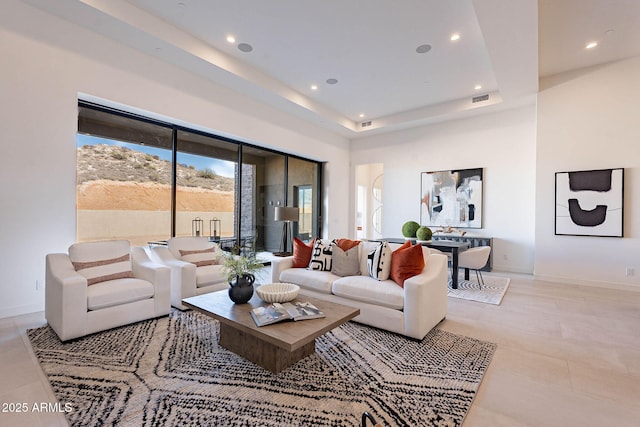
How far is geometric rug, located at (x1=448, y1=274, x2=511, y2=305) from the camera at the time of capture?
407cm

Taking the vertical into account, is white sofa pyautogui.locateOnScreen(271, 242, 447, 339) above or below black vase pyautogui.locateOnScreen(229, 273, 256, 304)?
below

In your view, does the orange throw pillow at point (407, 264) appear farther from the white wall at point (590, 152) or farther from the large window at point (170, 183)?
the white wall at point (590, 152)

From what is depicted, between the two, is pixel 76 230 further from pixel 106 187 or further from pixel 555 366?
pixel 555 366

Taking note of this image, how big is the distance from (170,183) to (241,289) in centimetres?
324

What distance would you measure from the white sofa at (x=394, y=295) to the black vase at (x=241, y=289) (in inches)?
42.1

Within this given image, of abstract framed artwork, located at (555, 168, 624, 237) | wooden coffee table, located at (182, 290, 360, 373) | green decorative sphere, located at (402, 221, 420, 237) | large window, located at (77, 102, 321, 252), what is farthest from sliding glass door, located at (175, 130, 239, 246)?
abstract framed artwork, located at (555, 168, 624, 237)

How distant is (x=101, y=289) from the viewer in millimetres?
2814

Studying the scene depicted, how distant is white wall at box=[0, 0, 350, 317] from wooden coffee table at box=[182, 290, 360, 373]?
233cm

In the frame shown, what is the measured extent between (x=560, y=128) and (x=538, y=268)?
2620mm

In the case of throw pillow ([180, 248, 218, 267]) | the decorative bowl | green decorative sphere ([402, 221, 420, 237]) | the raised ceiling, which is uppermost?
the raised ceiling

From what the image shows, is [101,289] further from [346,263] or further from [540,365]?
[540,365]

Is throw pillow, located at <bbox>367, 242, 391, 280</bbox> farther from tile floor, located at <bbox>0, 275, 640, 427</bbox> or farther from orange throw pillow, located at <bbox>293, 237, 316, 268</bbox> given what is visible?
orange throw pillow, located at <bbox>293, 237, 316, 268</bbox>

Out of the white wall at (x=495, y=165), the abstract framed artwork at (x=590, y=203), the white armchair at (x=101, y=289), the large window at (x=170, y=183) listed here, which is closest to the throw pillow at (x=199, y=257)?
the white armchair at (x=101, y=289)

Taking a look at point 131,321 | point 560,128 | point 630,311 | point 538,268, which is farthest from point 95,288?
point 560,128
